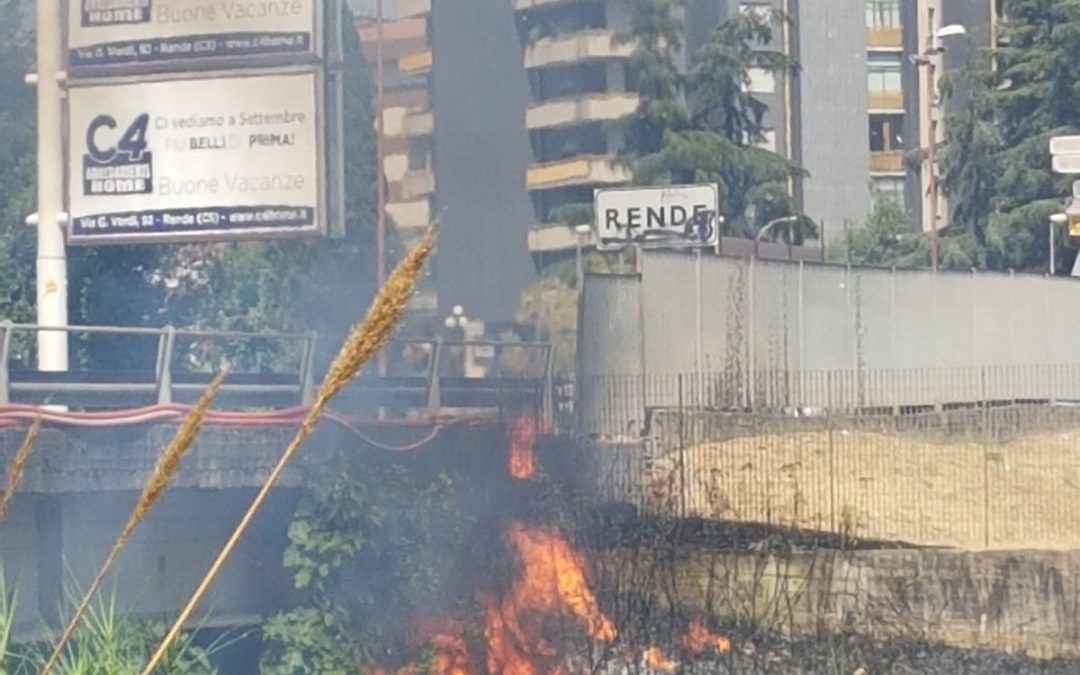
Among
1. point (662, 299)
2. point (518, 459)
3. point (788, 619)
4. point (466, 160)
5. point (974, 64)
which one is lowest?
point (788, 619)

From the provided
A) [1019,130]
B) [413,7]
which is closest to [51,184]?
[413,7]

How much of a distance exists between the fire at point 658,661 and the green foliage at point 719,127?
23305mm

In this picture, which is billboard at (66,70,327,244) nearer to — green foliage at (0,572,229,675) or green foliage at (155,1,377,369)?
green foliage at (155,1,377,369)

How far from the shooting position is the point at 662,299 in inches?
958

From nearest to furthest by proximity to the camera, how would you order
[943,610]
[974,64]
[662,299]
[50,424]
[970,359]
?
[50,424] → [943,610] → [662,299] → [970,359] → [974,64]

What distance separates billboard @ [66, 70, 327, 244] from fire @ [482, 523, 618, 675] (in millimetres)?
3725

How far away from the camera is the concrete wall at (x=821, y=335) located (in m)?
23.9

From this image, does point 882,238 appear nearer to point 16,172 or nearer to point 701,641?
point 16,172

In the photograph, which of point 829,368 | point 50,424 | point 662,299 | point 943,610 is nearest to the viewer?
point 50,424

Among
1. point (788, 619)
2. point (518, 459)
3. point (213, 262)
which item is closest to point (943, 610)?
point (788, 619)

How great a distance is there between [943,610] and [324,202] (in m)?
6.84

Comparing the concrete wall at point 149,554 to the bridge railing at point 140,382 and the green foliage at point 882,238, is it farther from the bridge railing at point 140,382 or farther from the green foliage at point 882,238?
the green foliage at point 882,238

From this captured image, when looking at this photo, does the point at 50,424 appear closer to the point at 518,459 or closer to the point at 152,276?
the point at 518,459

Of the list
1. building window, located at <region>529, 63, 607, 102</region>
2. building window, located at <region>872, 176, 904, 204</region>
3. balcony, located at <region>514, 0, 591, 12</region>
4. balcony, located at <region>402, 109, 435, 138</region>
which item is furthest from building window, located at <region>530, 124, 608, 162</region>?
balcony, located at <region>402, 109, 435, 138</region>
